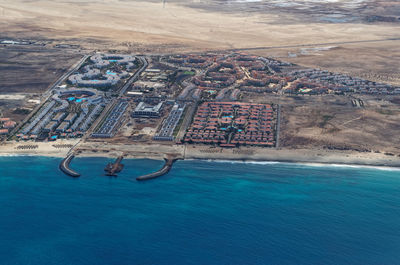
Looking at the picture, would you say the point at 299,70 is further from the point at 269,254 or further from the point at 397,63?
the point at 269,254

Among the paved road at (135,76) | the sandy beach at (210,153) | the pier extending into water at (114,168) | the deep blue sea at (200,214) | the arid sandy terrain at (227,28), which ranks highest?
the arid sandy terrain at (227,28)

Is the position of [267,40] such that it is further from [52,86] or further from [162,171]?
→ [162,171]

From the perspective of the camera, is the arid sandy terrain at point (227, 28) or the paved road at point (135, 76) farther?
the arid sandy terrain at point (227, 28)

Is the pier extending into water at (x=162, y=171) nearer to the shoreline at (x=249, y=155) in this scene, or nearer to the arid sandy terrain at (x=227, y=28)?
the shoreline at (x=249, y=155)

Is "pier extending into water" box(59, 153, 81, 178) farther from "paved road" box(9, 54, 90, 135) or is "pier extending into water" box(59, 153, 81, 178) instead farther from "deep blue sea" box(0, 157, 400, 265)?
"paved road" box(9, 54, 90, 135)

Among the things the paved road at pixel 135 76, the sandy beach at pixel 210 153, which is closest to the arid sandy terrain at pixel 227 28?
the paved road at pixel 135 76

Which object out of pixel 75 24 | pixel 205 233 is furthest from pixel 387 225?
pixel 75 24
